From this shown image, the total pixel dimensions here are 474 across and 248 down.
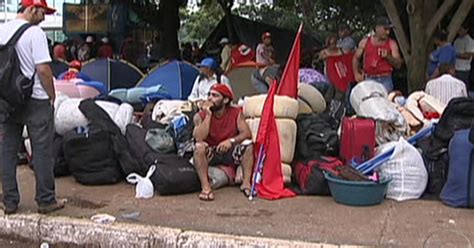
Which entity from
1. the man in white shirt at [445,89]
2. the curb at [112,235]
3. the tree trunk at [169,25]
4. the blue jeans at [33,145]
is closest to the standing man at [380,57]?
the man in white shirt at [445,89]

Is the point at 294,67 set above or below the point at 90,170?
above

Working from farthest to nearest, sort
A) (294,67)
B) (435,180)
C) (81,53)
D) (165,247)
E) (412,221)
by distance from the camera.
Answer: (81,53)
(294,67)
(435,180)
(412,221)
(165,247)

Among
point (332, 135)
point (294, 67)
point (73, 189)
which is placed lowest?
point (73, 189)

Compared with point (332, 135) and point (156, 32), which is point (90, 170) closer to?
point (332, 135)

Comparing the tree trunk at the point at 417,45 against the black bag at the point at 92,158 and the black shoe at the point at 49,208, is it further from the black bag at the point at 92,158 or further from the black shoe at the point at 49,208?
the black shoe at the point at 49,208

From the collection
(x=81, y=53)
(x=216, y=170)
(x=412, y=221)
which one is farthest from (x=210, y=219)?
(x=81, y=53)

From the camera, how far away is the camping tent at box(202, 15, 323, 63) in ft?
57.6

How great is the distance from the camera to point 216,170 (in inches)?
276

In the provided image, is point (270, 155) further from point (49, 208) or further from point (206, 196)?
point (49, 208)

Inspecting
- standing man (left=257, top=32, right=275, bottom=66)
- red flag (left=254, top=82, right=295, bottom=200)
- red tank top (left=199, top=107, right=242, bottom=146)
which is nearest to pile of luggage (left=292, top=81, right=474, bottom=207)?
red flag (left=254, top=82, right=295, bottom=200)

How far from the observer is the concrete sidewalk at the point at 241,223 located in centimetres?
539

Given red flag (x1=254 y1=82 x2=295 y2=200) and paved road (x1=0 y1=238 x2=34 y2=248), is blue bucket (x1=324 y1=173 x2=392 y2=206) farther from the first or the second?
paved road (x1=0 y1=238 x2=34 y2=248)

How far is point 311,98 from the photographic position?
811cm

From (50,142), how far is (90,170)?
1.25 meters
